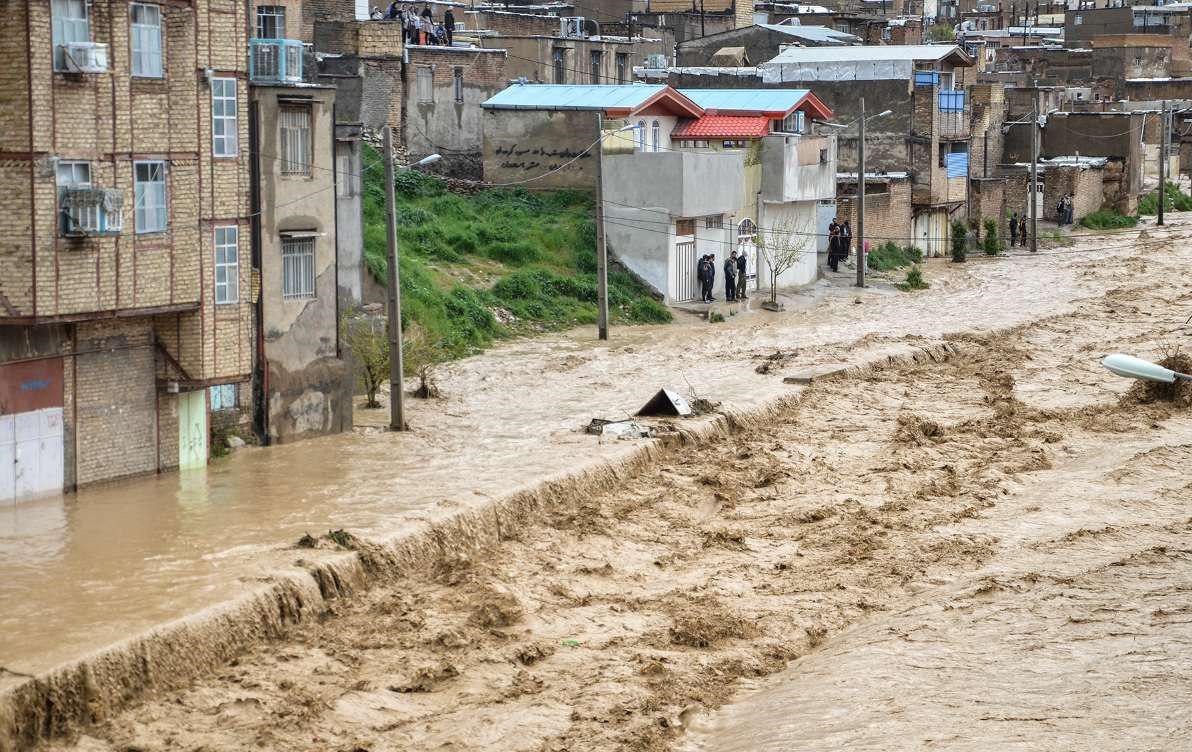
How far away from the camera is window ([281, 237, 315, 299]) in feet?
88.1

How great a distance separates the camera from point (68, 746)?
52.0 feet

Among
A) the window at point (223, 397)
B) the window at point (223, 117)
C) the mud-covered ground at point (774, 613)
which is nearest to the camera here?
the mud-covered ground at point (774, 613)

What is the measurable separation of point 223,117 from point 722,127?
24644 millimetres

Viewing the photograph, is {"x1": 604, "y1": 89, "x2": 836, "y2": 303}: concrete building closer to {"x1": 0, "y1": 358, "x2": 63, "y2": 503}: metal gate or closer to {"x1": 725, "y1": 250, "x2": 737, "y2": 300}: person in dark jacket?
{"x1": 725, "y1": 250, "x2": 737, "y2": 300}: person in dark jacket

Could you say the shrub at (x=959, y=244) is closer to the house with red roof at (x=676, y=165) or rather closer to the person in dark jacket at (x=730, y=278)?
the house with red roof at (x=676, y=165)

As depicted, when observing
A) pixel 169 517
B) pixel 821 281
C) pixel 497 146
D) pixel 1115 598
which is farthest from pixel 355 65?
pixel 1115 598

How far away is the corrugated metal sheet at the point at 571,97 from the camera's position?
4512cm

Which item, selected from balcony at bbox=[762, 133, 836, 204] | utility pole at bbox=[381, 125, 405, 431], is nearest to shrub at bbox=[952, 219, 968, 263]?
balcony at bbox=[762, 133, 836, 204]

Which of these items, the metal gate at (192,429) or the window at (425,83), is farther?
the window at (425,83)

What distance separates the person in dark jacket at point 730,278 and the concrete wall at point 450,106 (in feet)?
27.3

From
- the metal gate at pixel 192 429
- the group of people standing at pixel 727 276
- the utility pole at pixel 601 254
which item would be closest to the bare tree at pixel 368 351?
the metal gate at pixel 192 429

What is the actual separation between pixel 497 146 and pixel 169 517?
2610 centimetres

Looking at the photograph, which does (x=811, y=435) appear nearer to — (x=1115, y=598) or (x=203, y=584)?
(x=1115, y=598)

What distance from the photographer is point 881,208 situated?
181ft
